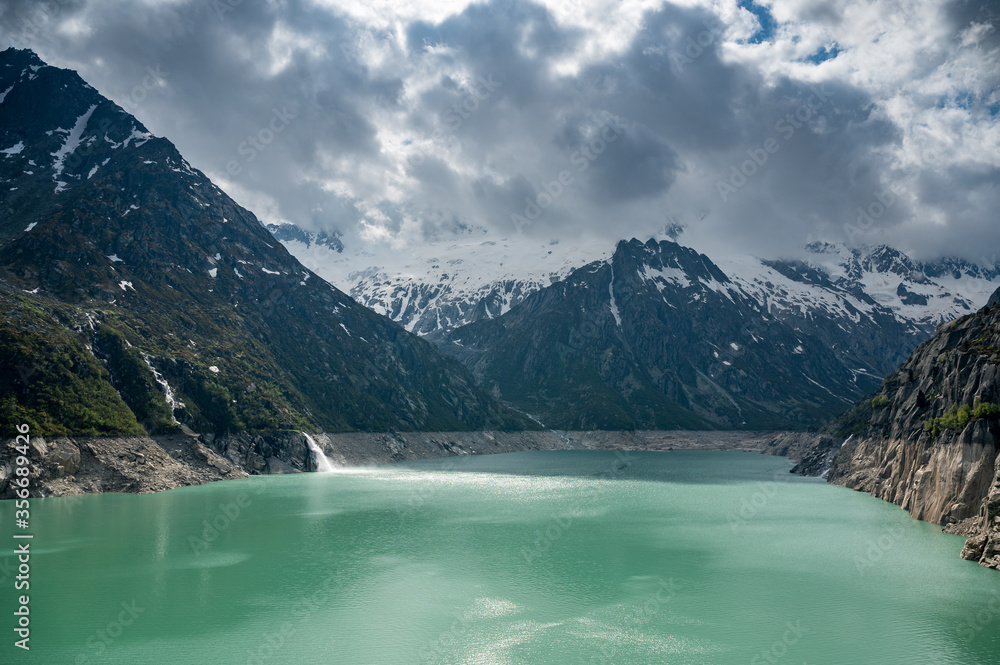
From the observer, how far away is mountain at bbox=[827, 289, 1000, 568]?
61781 millimetres

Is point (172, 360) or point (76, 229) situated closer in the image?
point (172, 360)

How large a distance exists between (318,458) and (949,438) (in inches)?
4934

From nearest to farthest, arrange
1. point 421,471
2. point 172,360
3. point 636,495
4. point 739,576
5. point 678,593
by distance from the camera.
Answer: point 678,593 < point 739,576 < point 636,495 < point 172,360 < point 421,471

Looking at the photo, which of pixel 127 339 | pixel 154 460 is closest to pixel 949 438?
pixel 154 460

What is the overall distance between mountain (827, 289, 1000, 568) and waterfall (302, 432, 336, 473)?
366ft

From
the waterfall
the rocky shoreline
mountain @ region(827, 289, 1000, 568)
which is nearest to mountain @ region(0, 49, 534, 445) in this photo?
the rocky shoreline

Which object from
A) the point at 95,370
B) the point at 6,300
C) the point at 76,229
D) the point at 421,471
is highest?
the point at 76,229

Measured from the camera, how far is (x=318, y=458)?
153 meters

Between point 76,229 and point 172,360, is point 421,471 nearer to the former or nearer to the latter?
point 172,360

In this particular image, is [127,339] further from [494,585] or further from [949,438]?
[949,438]

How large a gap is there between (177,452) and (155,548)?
59.3 m

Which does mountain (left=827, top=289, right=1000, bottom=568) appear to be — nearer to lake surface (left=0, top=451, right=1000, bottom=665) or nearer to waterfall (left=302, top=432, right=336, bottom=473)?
lake surface (left=0, top=451, right=1000, bottom=665)

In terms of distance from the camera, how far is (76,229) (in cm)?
17025

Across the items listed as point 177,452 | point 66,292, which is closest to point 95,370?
point 177,452
